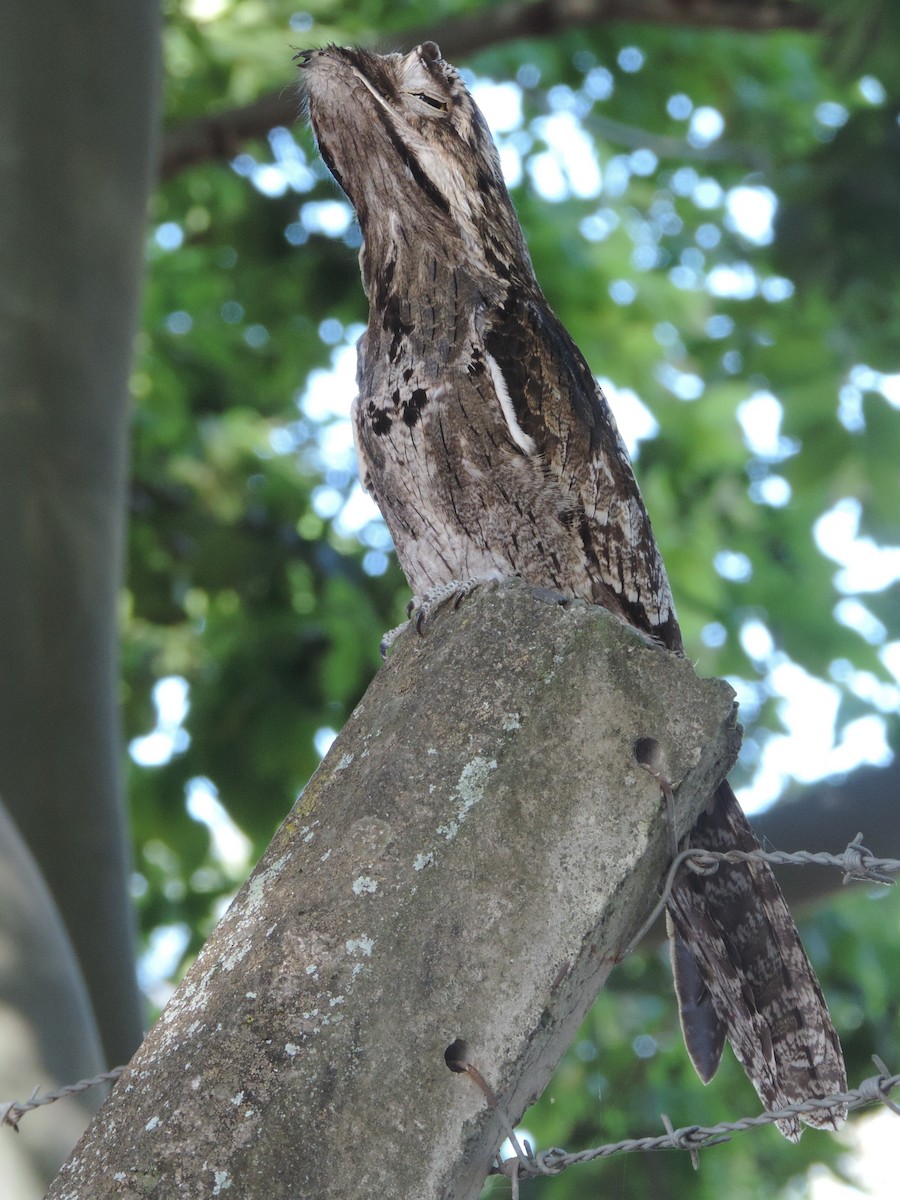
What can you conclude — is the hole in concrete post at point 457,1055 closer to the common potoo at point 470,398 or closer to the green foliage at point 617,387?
the common potoo at point 470,398

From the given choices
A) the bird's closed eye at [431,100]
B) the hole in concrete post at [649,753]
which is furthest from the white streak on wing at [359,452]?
the hole in concrete post at [649,753]

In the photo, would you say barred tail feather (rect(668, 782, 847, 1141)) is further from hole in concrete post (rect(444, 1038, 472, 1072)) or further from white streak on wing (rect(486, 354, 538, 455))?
white streak on wing (rect(486, 354, 538, 455))

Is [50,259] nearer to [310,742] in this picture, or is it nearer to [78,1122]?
[310,742]

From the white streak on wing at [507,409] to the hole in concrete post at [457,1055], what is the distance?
894 millimetres

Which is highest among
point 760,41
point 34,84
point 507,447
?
point 34,84

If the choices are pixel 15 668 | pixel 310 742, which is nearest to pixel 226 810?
pixel 310 742

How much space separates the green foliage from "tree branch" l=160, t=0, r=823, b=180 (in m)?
0.31

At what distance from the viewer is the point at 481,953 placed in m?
1.12

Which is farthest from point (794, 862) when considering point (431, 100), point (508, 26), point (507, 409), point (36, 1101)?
point (508, 26)

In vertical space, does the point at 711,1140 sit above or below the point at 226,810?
above

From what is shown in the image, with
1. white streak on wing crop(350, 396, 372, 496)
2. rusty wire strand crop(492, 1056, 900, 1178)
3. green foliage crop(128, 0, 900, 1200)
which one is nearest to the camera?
rusty wire strand crop(492, 1056, 900, 1178)

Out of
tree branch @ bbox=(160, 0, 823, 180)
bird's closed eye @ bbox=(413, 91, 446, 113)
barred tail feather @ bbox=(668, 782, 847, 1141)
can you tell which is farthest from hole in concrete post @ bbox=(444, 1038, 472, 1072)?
tree branch @ bbox=(160, 0, 823, 180)

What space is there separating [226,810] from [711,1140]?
2875mm

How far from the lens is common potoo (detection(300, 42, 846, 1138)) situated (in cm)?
173
